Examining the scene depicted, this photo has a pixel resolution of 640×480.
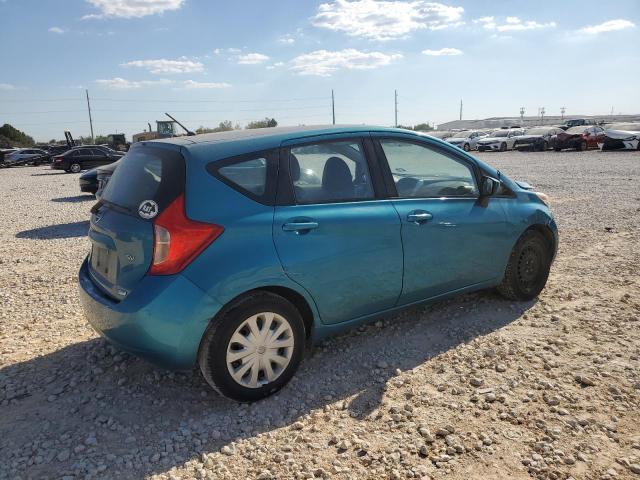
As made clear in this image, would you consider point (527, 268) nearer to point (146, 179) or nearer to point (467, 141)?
point (146, 179)

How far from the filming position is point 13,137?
6856 centimetres

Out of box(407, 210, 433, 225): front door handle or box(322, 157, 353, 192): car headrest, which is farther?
box(407, 210, 433, 225): front door handle

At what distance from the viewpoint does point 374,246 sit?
3.66 metres

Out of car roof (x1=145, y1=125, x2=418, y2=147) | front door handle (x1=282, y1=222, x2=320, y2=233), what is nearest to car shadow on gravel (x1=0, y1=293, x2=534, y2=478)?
front door handle (x1=282, y1=222, x2=320, y2=233)

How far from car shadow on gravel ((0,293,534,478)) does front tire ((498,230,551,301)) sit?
0.46m

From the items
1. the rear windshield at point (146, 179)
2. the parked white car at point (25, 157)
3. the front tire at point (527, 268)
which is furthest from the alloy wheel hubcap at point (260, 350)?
the parked white car at point (25, 157)

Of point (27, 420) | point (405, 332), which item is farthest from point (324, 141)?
point (27, 420)

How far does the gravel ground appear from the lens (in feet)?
8.98

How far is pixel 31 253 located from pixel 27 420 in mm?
5120

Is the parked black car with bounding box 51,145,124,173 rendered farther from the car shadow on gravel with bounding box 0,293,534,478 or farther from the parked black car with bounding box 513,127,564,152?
the parked black car with bounding box 513,127,564,152

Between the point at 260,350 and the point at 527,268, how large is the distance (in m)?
2.80

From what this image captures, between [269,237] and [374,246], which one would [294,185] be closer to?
[269,237]

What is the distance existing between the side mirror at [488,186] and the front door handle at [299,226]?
1.70 metres

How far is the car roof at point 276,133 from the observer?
347cm
